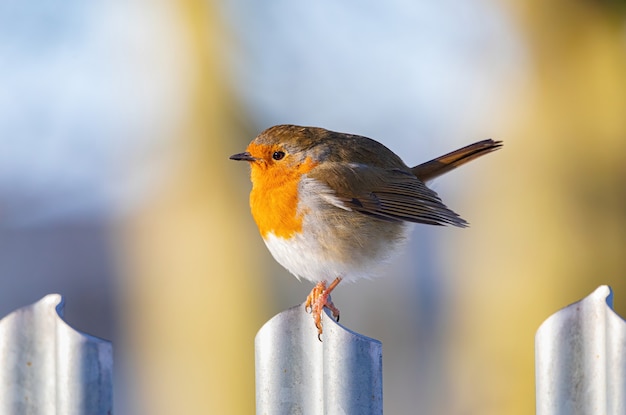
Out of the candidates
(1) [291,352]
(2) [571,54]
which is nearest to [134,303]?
(2) [571,54]

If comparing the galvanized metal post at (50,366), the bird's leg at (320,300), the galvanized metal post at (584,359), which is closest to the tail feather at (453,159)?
the bird's leg at (320,300)

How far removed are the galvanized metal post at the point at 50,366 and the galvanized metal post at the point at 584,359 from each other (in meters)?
0.88

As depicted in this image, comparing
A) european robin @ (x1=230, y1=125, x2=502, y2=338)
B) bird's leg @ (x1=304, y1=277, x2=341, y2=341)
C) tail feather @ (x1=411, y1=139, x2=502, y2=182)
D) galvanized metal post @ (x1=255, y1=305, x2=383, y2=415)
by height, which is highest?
tail feather @ (x1=411, y1=139, x2=502, y2=182)

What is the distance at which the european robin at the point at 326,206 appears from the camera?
274 cm

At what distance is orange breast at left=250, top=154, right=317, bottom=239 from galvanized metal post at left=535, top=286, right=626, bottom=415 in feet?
3.67

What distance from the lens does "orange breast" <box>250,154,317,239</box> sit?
272cm

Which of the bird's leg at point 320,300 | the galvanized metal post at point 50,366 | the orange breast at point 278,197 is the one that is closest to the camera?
the galvanized metal post at point 50,366

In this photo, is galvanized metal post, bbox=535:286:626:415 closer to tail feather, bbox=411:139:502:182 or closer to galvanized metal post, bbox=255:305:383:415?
galvanized metal post, bbox=255:305:383:415

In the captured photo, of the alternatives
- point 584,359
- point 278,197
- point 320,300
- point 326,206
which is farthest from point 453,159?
point 584,359

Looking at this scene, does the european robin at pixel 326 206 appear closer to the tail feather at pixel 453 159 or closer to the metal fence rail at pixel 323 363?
the tail feather at pixel 453 159

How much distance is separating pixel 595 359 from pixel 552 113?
3328 mm

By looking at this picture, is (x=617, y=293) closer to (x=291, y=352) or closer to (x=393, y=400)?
(x=393, y=400)

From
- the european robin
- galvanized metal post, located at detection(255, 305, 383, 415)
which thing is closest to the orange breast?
the european robin

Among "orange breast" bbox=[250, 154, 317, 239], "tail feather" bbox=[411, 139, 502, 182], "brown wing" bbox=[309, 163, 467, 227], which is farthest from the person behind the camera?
"tail feather" bbox=[411, 139, 502, 182]
